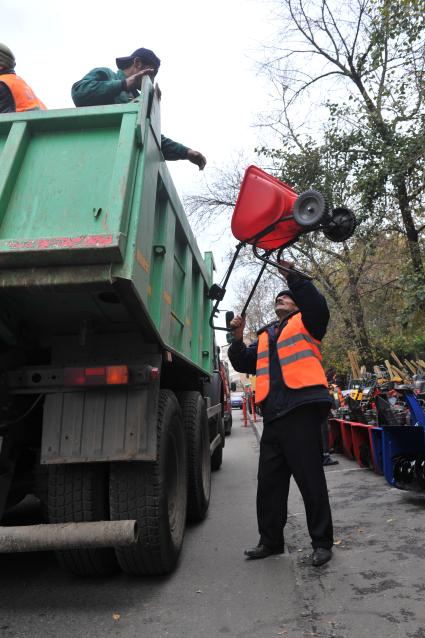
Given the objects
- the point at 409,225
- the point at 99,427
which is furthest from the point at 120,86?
the point at 409,225

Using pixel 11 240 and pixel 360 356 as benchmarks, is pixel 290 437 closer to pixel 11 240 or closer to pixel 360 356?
pixel 11 240

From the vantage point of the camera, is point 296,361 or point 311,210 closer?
point 311,210

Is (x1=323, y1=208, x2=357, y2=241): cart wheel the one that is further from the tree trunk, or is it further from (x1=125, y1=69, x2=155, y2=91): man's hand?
the tree trunk

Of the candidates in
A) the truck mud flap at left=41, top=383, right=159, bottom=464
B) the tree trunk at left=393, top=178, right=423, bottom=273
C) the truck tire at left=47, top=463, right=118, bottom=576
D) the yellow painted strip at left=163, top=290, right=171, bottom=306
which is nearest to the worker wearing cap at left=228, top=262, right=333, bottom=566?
the yellow painted strip at left=163, top=290, right=171, bottom=306

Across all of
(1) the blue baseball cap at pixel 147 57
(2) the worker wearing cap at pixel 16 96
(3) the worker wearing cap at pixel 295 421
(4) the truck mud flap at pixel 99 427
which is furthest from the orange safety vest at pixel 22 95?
(3) the worker wearing cap at pixel 295 421

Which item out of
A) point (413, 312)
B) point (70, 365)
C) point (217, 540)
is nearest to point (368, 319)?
point (413, 312)

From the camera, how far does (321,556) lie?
3.28m

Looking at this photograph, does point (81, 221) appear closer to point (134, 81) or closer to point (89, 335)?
point (89, 335)

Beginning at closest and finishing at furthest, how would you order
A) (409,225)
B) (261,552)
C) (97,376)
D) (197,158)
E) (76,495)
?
(97,376)
(76,495)
(261,552)
(197,158)
(409,225)

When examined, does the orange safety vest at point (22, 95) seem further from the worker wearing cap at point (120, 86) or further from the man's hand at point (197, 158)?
the man's hand at point (197, 158)

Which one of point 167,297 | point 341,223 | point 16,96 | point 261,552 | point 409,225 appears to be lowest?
point 261,552

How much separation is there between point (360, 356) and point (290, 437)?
16201 mm

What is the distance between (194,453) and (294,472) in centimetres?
118

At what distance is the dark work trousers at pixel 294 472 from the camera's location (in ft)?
10.9
